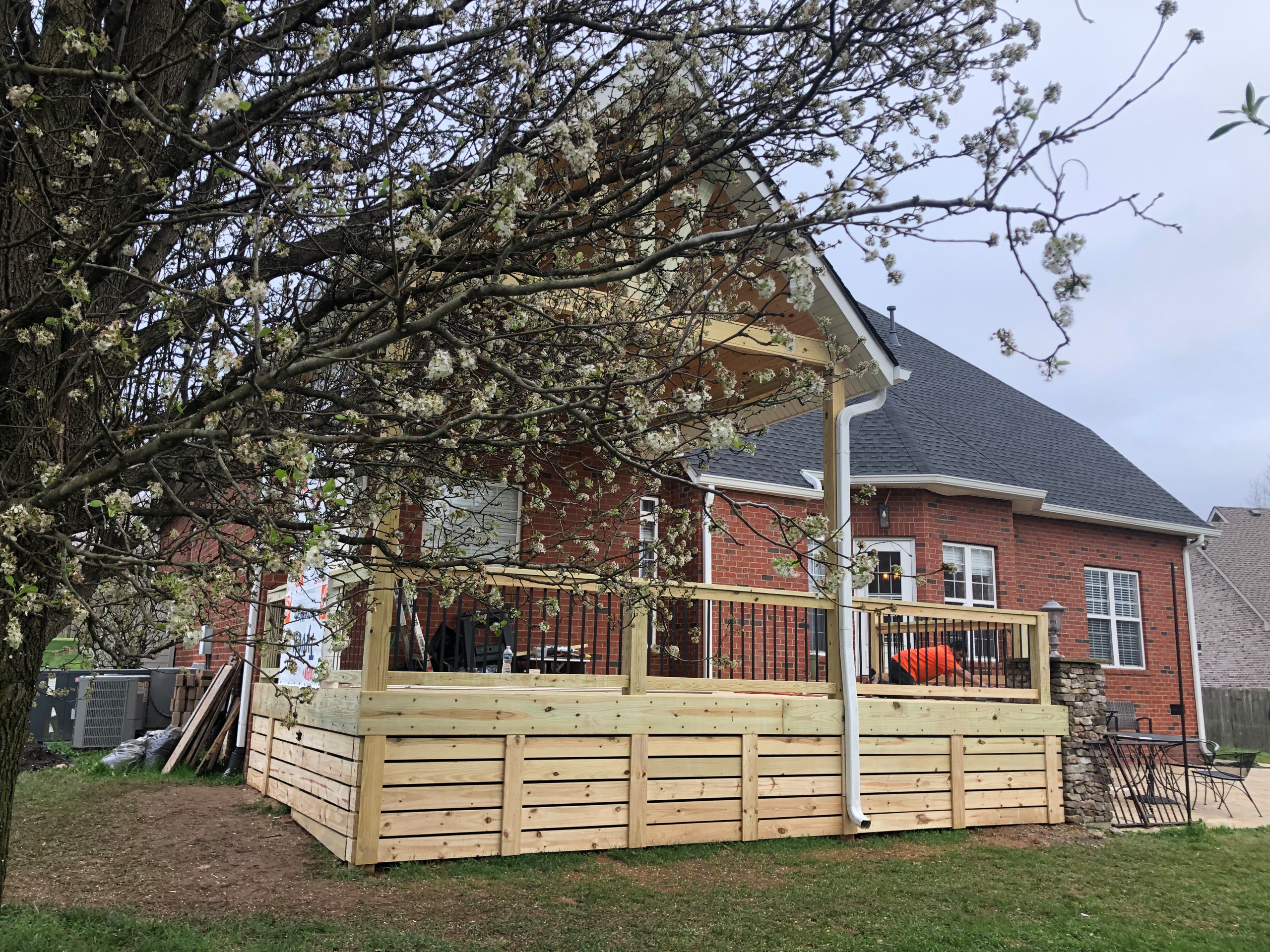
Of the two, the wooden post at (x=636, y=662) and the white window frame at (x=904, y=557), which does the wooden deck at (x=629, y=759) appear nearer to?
the wooden post at (x=636, y=662)

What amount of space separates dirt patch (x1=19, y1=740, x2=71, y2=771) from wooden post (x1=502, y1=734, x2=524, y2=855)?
269 inches

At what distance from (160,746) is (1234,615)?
93.6 feet

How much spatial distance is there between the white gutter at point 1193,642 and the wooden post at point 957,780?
930cm

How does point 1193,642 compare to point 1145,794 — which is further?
point 1193,642

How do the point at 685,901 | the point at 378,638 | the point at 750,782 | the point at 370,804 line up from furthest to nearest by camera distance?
the point at 750,782 → the point at 378,638 → the point at 370,804 → the point at 685,901

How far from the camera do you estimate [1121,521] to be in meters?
15.9

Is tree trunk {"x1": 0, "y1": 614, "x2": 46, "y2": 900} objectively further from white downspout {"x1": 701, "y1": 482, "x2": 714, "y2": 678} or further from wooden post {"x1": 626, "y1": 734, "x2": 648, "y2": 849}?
white downspout {"x1": 701, "y1": 482, "x2": 714, "y2": 678}

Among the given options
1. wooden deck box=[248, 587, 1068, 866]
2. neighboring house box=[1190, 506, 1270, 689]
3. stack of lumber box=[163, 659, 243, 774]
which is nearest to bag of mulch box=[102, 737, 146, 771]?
stack of lumber box=[163, 659, 243, 774]

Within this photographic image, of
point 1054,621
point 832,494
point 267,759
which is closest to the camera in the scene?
point 832,494

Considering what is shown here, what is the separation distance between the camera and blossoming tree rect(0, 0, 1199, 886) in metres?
3.08

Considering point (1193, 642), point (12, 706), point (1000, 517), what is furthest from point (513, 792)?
point (1193, 642)

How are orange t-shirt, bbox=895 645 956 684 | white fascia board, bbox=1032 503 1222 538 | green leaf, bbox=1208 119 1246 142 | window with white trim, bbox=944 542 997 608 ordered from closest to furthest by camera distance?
green leaf, bbox=1208 119 1246 142, orange t-shirt, bbox=895 645 956 684, window with white trim, bbox=944 542 997 608, white fascia board, bbox=1032 503 1222 538

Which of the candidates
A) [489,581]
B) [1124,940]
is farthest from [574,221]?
[1124,940]

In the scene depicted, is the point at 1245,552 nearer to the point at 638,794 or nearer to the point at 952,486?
the point at 952,486
